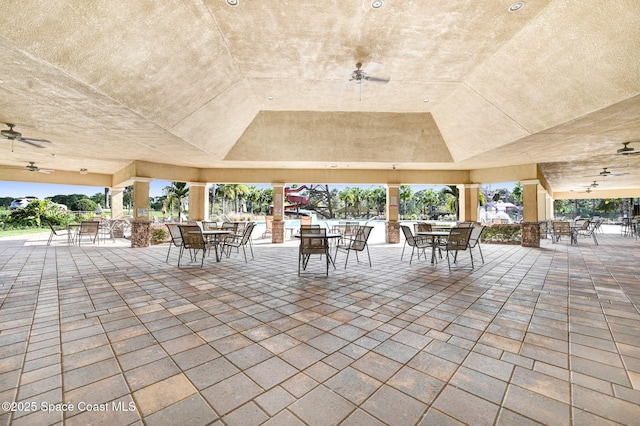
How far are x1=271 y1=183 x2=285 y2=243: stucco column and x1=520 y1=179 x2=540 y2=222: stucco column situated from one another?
328 inches

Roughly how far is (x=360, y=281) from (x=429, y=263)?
2289mm

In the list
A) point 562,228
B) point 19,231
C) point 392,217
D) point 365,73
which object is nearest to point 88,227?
point 19,231

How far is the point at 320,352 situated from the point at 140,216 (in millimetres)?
9167

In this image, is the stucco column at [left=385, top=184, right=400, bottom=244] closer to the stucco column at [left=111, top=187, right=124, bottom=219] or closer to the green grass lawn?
the stucco column at [left=111, top=187, right=124, bottom=219]

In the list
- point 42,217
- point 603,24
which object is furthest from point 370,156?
point 42,217

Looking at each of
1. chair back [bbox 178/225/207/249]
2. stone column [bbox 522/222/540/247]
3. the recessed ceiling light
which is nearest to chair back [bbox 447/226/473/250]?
the recessed ceiling light

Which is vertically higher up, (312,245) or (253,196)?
(253,196)

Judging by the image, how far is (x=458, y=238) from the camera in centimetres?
543

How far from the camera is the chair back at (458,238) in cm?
537

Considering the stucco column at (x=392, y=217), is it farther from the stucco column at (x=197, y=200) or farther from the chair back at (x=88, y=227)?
the chair back at (x=88, y=227)

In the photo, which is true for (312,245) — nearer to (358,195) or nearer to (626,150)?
(626,150)

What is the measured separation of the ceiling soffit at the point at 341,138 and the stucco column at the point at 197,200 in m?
2.84

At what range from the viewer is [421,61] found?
15.6 feet

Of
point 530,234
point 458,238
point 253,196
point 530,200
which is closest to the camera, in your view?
point 458,238
